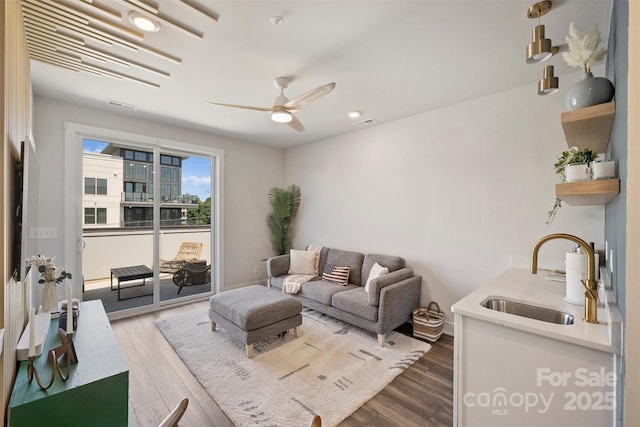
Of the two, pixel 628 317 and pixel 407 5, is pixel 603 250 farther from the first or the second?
pixel 407 5

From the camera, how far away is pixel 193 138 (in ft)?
13.7

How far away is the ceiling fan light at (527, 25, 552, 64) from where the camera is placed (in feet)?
4.73

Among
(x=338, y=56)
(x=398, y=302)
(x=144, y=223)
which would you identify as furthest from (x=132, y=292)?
(x=338, y=56)

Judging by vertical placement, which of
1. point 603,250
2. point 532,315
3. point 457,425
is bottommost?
point 457,425

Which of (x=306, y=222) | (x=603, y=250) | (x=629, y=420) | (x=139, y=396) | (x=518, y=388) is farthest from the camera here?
(x=306, y=222)

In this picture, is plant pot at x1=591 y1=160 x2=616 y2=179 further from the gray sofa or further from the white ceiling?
the gray sofa

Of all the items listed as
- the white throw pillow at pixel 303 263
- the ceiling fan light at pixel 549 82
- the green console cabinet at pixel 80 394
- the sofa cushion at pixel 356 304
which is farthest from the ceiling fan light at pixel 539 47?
the white throw pillow at pixel 303 263

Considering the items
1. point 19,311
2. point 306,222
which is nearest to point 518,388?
point 19,311

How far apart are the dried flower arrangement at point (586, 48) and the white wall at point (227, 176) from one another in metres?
4.30

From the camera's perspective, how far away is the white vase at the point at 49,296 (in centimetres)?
211

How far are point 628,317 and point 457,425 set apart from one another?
1124 millimetres

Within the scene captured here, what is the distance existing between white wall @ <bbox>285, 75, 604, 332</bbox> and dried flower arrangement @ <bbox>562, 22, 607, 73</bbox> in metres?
1.32

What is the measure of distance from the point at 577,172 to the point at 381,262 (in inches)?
95.8

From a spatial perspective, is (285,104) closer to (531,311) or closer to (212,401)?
(531,311)
